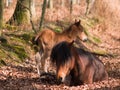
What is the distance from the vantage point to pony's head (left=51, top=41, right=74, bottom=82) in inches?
322

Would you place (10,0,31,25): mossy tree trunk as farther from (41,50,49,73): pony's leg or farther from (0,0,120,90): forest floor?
(41,50,49,73): pony's leg

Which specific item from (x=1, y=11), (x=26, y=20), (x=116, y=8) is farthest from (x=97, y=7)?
(x=1, y=11)

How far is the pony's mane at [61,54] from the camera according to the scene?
823 cm

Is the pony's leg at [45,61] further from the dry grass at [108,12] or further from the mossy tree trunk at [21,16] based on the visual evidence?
the dry grass at [108,12]

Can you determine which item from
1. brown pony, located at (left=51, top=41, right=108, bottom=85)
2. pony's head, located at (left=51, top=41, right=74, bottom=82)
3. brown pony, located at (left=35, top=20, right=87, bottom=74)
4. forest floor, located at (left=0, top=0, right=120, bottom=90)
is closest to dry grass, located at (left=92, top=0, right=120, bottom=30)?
→ forest floor, located at (left=0, top=0, right=120, bottom=90)

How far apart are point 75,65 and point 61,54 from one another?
27.7 inches

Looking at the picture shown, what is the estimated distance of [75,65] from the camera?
8.81m

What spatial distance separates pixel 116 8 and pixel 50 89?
2126 cm

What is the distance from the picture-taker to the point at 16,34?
1614cm

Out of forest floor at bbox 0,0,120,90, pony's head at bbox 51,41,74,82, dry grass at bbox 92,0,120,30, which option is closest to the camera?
pony's head at bbox 51,41,74,82

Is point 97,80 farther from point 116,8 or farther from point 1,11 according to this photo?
point 116,8

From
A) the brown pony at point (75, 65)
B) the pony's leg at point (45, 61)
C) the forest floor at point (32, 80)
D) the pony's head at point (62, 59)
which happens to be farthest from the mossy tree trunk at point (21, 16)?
the pony's head at point (62, 59)

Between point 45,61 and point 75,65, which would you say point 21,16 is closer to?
point 45,61

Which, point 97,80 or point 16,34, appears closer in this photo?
point 97,80
